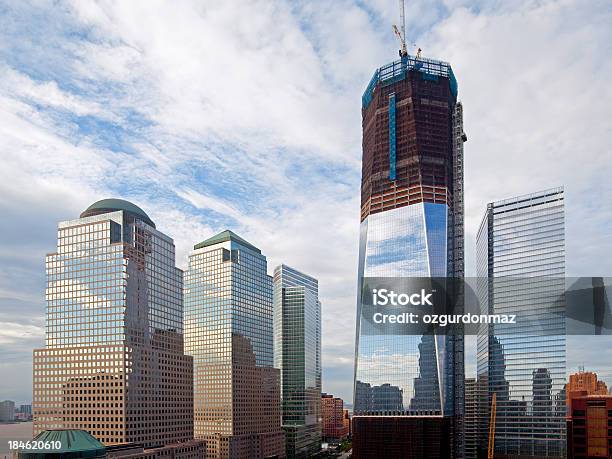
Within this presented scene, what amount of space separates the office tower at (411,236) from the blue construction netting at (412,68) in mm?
232

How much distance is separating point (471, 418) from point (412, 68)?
274ft

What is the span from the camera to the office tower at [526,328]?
135375 millimetres

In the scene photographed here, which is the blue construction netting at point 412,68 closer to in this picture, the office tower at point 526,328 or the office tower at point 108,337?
the office tower at point 526,328

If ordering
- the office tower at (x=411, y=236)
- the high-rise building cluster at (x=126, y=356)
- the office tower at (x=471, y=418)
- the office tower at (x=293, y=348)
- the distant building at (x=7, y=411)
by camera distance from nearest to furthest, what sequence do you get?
the high-rise building cluster at (x=126, y=356)
the office tower at (x=411, y=236)
the distant building at (x=7, y=411)
the office tower at (x=471, y=418)
the office tower at (x=293, y=348)

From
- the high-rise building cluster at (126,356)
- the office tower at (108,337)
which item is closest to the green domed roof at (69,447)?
the high-rise building cluster at (126,356)

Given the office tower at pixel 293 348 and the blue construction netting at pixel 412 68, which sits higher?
the blue construction netting at pixel 412 68

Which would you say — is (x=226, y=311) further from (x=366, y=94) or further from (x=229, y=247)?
(x=366, y=94)

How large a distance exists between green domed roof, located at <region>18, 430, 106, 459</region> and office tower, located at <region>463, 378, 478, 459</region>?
90.4m

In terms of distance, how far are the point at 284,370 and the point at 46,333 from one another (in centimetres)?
9552

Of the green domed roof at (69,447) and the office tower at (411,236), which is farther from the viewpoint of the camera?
the office tower at (411,236)

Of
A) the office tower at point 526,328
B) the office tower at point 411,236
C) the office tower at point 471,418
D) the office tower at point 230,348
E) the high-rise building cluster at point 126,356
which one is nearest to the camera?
the high-rise building cluster at point 126,356

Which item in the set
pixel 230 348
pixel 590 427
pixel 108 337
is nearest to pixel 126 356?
pixel 108 337

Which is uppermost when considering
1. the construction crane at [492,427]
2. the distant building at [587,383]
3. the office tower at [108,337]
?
the office tower at [108,337]

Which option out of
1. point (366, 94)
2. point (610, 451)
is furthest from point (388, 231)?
point (610, 451)
